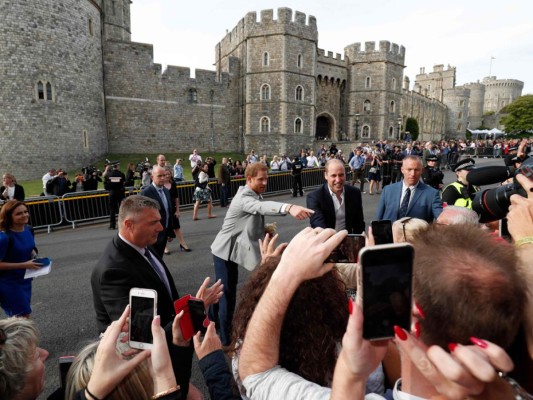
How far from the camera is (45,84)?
2044cm

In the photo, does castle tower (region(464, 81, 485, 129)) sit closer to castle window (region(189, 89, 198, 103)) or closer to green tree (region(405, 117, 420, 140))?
green tree (region(405, 117, 420, 140))

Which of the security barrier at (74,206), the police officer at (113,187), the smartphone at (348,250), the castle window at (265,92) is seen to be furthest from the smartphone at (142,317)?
the castle window at (265,92)

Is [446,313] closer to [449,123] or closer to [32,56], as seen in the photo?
[32,56]

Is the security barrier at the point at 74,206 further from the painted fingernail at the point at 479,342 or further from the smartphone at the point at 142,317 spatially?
the painted fingernail at the point at 479,342

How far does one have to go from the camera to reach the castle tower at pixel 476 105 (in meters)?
74.8

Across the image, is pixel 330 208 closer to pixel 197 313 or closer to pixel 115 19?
pixel 197 313

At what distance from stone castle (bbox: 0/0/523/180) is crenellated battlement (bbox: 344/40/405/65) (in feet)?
0.34

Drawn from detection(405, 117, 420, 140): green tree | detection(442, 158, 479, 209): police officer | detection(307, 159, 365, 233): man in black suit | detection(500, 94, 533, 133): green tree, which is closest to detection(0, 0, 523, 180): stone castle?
detection(405, 117, 420, 140): green tree

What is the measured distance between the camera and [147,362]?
55.0 inches

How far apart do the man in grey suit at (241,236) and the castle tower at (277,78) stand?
2744cm

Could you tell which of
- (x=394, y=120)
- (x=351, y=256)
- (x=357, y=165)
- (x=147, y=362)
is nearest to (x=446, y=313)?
(x=351, y=256)

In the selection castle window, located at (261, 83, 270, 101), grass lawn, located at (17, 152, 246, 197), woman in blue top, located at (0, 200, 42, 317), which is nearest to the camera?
woman in blue top, located at (0, 200, 42, 317)

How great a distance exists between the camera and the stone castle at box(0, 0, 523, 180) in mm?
19891

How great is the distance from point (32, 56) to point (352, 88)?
30.1 metres
